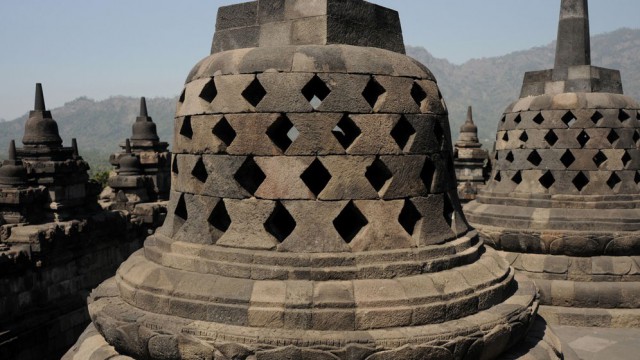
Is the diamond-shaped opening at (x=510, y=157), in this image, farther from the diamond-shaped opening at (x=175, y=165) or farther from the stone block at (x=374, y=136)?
the diamond-shaped opening at (x=175, y=165)

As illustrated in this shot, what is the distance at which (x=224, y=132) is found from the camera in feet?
13.6

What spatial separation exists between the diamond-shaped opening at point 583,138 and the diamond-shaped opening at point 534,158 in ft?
1.99

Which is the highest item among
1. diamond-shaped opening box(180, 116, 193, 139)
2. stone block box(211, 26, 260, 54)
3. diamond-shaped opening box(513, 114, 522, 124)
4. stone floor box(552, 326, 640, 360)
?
stone block box(211, 26, 260, 54)

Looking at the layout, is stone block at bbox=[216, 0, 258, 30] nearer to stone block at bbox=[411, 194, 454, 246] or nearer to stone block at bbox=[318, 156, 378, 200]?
stone block at bbox=[318, 156, 378, 200]

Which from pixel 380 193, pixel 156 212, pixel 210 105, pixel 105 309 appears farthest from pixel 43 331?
pixel 380 193

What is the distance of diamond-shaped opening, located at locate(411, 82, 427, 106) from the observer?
14.0 ft

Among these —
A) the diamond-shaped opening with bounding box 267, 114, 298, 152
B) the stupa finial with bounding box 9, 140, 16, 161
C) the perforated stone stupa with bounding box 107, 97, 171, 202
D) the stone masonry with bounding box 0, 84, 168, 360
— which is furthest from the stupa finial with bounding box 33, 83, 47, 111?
the diamond-shaped opening with bounding box 267, 114, 298, 152

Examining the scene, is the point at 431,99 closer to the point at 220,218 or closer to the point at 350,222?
the point at 350,222

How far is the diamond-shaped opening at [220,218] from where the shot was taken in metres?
4.09

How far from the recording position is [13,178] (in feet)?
31.9

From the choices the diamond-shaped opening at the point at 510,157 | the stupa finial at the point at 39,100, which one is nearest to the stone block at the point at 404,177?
the diamond-shaped opening at the point at 510,157

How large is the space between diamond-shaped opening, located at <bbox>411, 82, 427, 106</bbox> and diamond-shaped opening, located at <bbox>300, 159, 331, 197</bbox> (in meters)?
0.89

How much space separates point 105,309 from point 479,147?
15.0m

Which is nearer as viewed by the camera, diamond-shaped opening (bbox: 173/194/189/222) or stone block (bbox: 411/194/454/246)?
stone block (bbox: 411/194/454/246)
